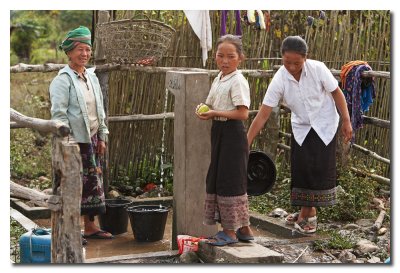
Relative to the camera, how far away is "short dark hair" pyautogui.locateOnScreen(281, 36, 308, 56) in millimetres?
5469

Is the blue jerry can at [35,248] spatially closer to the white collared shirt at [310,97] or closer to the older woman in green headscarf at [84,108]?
the older woman in green headscarf at [84,108]

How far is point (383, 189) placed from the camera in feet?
24.3

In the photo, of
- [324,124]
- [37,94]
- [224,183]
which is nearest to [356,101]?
[324,124]

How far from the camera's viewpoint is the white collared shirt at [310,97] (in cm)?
568

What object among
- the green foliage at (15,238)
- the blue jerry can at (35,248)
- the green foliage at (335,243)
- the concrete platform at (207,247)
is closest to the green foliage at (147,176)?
the concrete platform at (207,247)

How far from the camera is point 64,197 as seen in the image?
3996mm

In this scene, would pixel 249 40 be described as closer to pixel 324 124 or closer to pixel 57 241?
pixel 324 124

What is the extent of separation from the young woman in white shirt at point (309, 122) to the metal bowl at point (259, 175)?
0.73 feet

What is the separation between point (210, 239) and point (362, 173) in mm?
2770

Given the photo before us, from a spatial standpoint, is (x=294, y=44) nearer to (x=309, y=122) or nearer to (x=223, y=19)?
(x=309, y=122)

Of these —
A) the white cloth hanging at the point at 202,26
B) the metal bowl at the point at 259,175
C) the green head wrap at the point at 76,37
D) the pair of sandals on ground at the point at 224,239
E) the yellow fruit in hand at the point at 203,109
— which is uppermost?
the white cloth hanging at the point at 202,26

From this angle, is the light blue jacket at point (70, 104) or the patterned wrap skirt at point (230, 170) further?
the light blue jacket at point (70, 104)

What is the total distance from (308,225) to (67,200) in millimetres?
2504

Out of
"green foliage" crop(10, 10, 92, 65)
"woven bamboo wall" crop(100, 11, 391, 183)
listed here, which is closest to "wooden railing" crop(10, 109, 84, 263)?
"woven bamboo wall" crop(100, 11, 391, 183)
